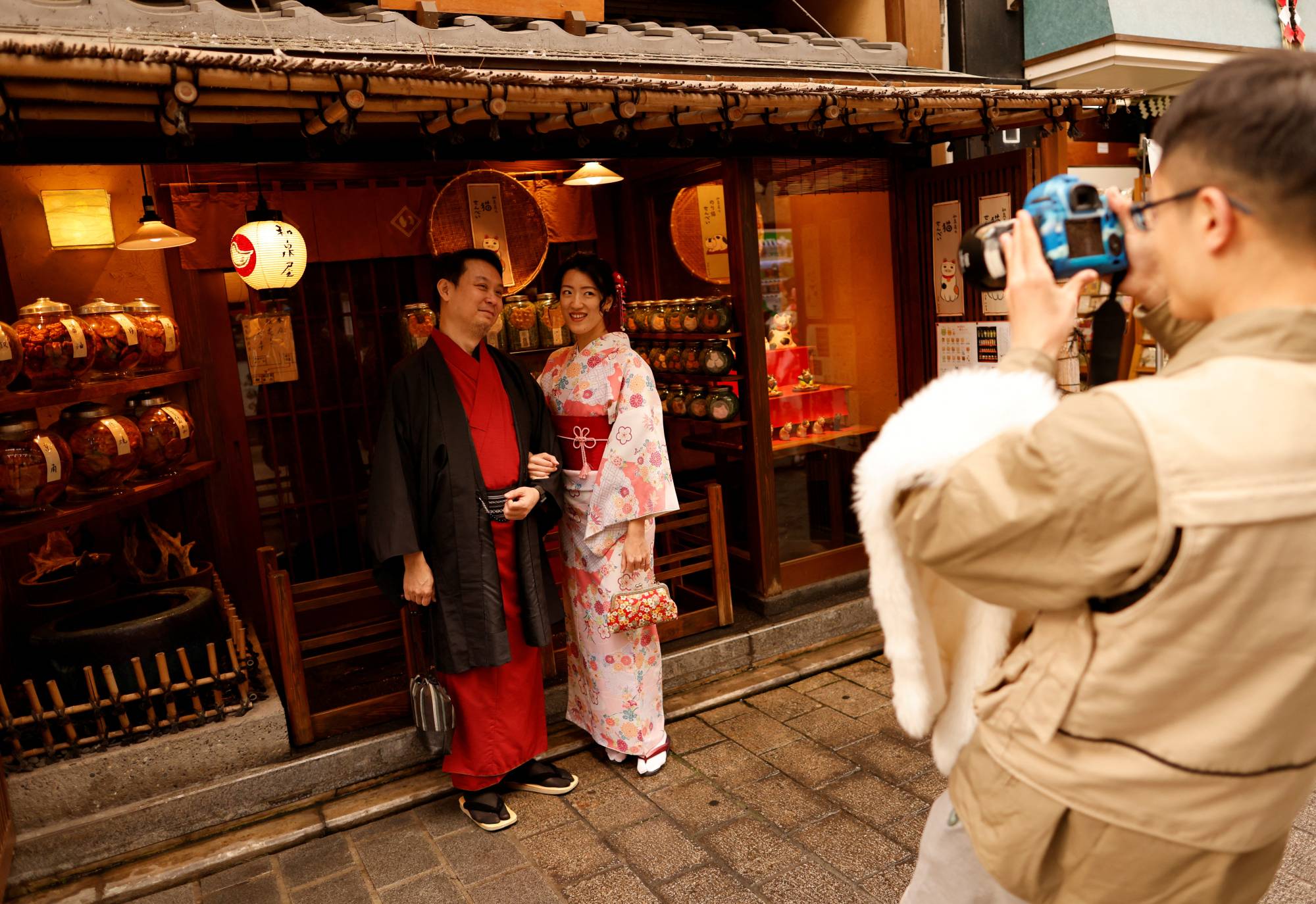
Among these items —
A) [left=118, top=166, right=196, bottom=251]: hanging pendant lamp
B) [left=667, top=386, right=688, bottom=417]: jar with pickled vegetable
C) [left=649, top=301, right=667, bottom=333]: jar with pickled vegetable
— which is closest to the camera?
[left=118, top=166, right=196, bottom=251]: hanging pendant lamp

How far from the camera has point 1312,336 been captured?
1361mm

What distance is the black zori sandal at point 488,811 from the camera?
425cm

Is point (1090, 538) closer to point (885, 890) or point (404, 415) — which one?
point (885, 890)

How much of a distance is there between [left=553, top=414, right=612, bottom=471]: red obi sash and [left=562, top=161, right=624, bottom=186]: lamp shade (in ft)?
7.45

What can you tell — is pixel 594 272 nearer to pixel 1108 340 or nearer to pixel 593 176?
pixel 593 176

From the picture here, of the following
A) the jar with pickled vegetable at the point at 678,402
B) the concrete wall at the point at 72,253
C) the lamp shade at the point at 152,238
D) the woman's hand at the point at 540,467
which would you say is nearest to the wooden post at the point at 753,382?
the jar with pickled vegetable at the point at 678,402

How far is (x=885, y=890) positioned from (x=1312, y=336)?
2904 millimetres

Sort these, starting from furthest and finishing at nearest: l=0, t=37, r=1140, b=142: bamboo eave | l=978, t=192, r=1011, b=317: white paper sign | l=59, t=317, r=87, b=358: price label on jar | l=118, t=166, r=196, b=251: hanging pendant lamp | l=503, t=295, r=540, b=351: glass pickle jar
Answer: l=503, t=295, r=540, b=351: glass pickle jar, l=978, t=192, r=1011, b=317: white paper sign, l=118, t=166, r=196, b=251: hanging pendant lamp, l=59, t=317, r=87, b=358: price label on jar, l=0, t=37, r=1140, b=142: bamboo eave

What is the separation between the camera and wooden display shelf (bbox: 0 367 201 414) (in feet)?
13.5

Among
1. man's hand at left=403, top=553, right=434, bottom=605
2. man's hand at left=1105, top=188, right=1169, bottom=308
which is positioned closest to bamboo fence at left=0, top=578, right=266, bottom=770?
man's hand at left=403, top=553, right=434, bottom=605

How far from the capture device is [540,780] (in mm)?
4582

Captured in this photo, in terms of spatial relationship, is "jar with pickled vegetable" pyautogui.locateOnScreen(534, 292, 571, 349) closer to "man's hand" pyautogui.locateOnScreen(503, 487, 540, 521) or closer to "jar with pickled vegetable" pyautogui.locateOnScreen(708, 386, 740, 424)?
"jar with pickled vegetable" pyautogui.locateOnScreen(708, 386, 740, 424)

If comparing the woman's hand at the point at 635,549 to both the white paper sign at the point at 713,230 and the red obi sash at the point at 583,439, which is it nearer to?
the red obi sash at the point at 583,439

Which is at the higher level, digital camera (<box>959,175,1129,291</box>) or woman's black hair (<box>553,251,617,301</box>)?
woman's black hair (<box>553,251,617,301</box>)
